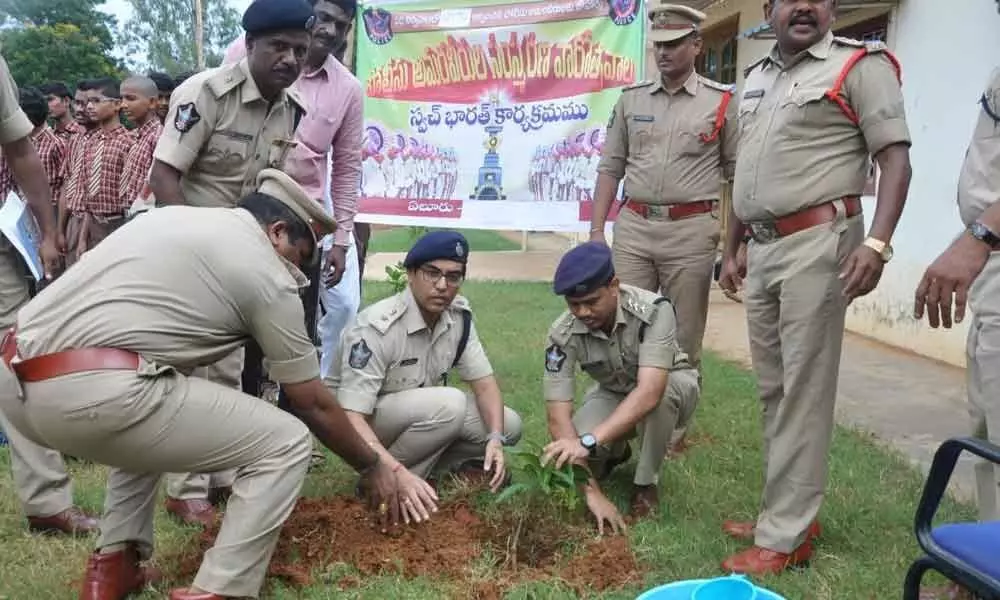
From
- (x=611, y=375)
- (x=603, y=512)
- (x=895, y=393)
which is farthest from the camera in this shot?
(x=895, y=393)

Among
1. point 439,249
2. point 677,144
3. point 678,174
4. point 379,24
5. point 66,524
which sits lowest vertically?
point 66,524

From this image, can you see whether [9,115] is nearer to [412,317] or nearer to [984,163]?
[412,317]

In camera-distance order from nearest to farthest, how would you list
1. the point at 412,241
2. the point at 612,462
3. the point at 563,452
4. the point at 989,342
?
the point at 989,342 → the point at 563,452 → the point at 612,462 → the point at 412,241

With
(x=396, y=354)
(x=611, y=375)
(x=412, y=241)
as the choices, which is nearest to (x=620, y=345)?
(x=611, y=375)

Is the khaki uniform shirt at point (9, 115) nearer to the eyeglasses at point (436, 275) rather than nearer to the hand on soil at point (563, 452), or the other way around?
the eyeglasses at point (436, 275)

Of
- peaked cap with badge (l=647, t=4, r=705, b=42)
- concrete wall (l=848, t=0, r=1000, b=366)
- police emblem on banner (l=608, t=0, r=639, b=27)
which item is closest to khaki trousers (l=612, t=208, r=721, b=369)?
peaked cap with badge (l=647, t=4, r=705, b=42)

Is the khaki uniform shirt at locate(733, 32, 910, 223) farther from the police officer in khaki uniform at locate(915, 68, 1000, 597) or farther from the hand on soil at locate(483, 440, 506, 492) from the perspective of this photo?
the hand on soil at locate(483, 440, 506, 492)

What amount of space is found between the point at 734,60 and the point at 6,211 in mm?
8461

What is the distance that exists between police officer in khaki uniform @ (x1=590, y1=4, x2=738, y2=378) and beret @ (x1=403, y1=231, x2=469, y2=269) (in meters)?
1.11

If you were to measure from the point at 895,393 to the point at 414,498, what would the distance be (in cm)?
368

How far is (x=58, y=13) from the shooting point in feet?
121

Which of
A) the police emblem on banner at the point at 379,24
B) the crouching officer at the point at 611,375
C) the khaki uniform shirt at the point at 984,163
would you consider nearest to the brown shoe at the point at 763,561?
the crouching officer at the point at 611,375

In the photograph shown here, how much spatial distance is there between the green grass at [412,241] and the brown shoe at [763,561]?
10.9 metres

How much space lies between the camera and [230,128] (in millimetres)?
3424
